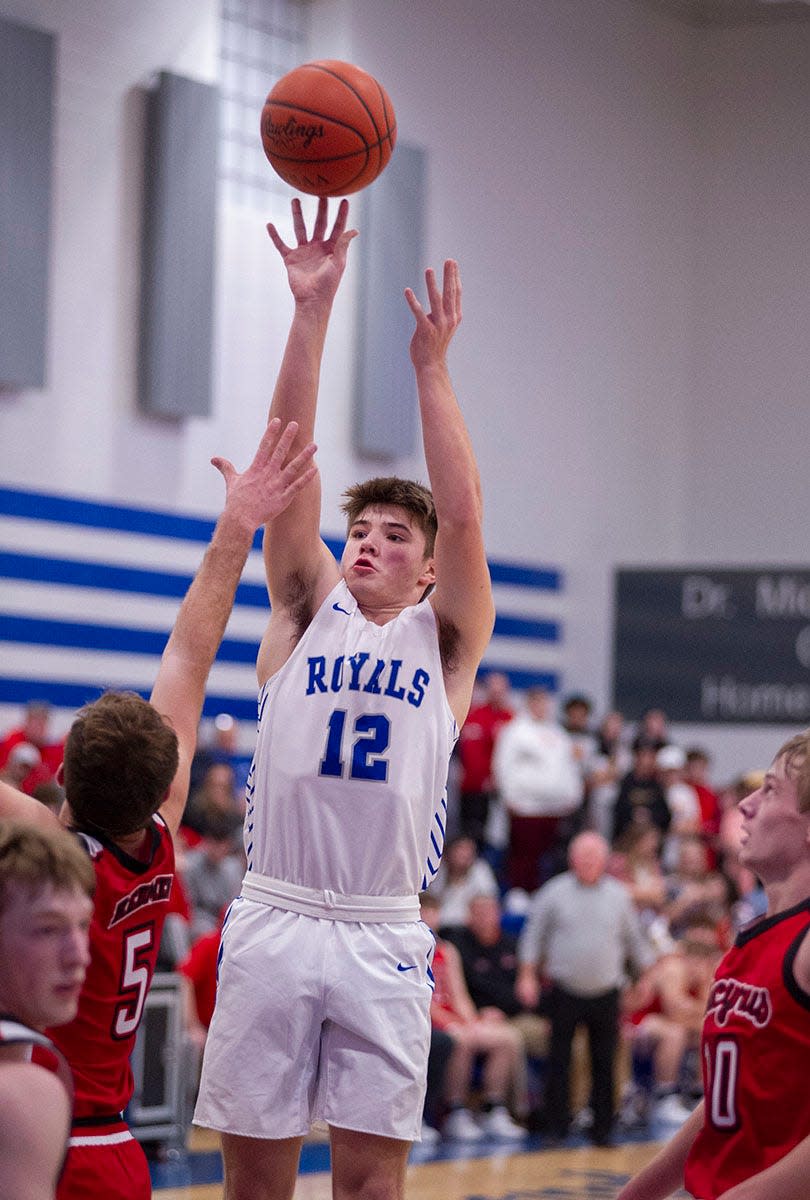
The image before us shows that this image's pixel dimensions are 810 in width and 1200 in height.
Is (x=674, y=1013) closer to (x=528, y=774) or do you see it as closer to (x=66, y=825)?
(x=528, y=774)

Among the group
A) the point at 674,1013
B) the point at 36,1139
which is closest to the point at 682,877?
the point at 674,1013

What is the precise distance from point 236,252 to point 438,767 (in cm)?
1419

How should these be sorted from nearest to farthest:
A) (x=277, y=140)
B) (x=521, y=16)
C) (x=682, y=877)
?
1. (x=277, y=140)
2. (x=682, y=877)
3. (x=521, y=16)

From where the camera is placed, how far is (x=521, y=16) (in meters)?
21.8

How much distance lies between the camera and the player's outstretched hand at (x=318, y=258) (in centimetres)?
514

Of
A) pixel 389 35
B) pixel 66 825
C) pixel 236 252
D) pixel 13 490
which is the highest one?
pixel 389 35

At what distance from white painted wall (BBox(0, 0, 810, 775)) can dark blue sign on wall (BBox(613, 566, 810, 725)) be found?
3.38 metres

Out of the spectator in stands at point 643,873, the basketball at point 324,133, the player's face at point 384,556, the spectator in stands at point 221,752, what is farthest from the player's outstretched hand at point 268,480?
the spectator in stands at point 643,873

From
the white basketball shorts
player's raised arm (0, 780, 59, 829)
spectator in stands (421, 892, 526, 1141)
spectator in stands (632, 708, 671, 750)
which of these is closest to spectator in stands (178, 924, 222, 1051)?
spectator in stands (421, 892, 526, 1141)

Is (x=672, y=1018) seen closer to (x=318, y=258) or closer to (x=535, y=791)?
(x=535, y=791)

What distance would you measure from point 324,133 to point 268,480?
1.49 m

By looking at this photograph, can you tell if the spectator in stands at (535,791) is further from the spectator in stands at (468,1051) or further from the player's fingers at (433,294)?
the player's fingers at (433,294)

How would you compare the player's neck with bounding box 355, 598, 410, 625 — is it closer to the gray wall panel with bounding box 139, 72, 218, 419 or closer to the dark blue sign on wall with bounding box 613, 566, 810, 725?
the dark blue sign on wall with bounding box 613, 566, 810, 725

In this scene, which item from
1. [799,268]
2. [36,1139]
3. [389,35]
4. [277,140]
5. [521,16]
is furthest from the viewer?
[799,268]
